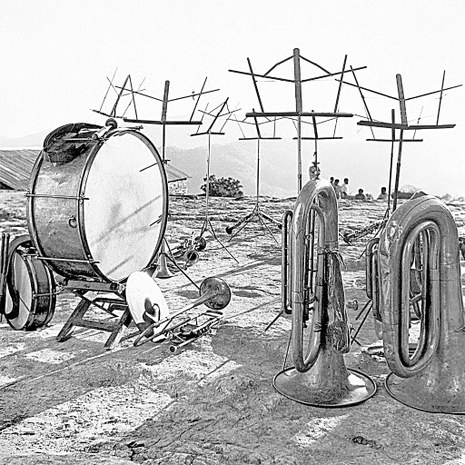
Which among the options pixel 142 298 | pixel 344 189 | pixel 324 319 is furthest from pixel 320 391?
pixel 344 189

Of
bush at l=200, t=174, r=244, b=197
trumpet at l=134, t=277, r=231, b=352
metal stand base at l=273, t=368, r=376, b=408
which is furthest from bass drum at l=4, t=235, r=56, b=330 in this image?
bush at l=200, t=174, r=244, b=197

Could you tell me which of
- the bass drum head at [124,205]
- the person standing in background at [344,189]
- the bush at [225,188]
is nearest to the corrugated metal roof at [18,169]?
the bush at [225,188]

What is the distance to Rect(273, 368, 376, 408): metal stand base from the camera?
3.62 m

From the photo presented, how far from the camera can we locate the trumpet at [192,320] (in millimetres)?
4785

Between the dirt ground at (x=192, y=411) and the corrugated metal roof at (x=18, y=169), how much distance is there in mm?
10783

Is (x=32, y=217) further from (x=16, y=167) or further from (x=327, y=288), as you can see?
(x=16, y=167)

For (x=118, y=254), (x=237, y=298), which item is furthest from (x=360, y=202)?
(x=118, y=254)

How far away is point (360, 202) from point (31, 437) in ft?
47.9

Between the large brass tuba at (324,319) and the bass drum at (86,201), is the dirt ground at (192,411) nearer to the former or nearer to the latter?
the large brass tuba at (324,319)

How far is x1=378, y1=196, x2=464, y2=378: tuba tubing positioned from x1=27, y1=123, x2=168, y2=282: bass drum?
244cm

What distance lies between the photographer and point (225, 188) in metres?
19.3

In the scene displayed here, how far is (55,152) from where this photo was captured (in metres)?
4.75

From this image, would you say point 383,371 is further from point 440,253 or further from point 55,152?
point 55,152

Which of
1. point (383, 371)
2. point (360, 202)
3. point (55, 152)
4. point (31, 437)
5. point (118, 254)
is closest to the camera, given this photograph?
point (31, 437)
